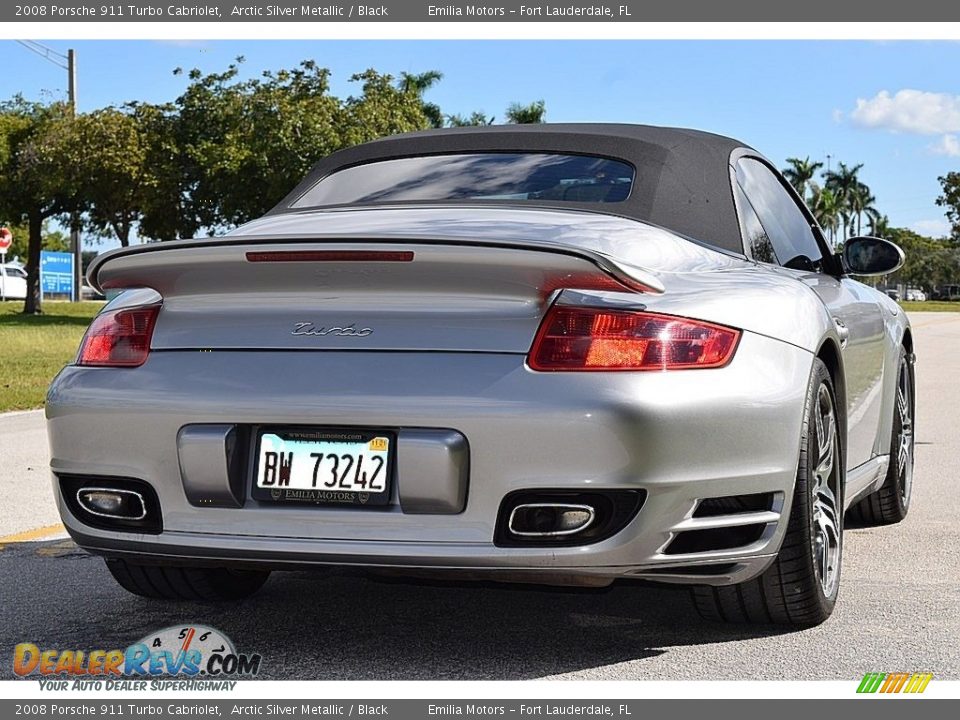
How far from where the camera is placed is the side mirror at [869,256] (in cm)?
552

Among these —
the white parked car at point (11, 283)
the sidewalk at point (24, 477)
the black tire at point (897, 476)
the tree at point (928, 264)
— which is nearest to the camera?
the black tire at point (897, 476)

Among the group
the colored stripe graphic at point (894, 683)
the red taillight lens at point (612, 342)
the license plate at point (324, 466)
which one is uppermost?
the red taillight lens at point (612, 342)

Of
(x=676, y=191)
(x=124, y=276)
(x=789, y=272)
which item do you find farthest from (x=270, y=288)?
(x=789, y=272)

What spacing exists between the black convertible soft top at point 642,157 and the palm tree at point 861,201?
112 metres

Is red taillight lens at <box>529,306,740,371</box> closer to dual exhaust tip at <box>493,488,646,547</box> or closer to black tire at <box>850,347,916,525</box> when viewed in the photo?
dual exhaust tip at <box>493,488,646,547</box>

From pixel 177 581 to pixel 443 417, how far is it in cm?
152

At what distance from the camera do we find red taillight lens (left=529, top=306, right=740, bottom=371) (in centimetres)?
340

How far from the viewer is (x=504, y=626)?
4176 millimetres

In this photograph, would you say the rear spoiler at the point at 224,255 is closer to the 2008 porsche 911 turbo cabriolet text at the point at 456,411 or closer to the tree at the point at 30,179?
the 2008 porsche 911 turbo cabriolet text at the point at 456,411

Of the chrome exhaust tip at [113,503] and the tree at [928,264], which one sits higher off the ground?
the chrome exhaust tip at [113,503]

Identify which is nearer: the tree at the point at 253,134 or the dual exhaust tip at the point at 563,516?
the dual exhaust tip at the point at 563,516

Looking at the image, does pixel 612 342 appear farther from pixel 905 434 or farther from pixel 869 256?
pixel 905 434

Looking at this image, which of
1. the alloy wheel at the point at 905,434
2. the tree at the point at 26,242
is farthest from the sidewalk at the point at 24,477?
the tree at the point at 26,242

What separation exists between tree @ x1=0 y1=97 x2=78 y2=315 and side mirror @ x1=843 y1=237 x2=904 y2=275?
33.6 meters
